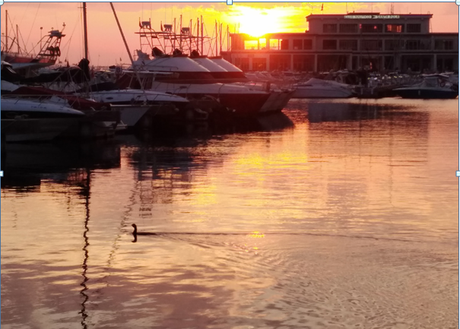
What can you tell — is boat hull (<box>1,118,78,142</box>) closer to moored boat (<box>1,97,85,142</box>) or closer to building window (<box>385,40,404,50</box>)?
moored boat (<box>1,97,85,142</box>)

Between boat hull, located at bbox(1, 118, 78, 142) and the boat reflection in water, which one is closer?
the boat reflection in water

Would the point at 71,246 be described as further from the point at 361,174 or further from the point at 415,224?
the point at 361,174

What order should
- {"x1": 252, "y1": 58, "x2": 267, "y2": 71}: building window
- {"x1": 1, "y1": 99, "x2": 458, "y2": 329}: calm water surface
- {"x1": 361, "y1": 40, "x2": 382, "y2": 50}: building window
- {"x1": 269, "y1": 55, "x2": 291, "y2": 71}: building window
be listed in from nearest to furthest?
{"x1": 1, "y1": 99, "x2": 458, "y2": 329}: calm water surface → {"x1": 361, "y1": 40, "x2": 382, "y2": 50}: building window → {"x1": 269, "y1": 55, "x2": 291, "y2": 71}: building window → {"x1": 252, "y1": 58, "x2": 267, "y2": 71}: building window

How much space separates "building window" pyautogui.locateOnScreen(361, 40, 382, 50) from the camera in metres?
158

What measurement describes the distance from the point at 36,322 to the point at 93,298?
1158 mm

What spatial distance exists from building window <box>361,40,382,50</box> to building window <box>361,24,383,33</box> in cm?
179

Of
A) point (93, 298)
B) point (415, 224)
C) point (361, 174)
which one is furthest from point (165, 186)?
point (93, 298)

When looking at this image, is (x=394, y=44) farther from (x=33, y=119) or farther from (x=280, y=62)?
(x=33, y=119)

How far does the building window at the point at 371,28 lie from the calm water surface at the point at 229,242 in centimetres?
13126

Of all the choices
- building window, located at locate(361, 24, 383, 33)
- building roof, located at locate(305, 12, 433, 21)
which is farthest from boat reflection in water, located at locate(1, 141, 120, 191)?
building window, located at locate(361, 24, 383, 33)

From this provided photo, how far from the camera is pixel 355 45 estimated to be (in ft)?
522

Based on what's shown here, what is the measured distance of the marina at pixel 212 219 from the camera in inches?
424

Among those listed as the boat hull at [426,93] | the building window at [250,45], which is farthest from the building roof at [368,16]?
the boat hull at [426,93]

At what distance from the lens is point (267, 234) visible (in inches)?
605
